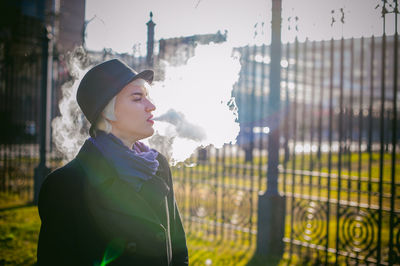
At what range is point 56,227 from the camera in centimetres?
169

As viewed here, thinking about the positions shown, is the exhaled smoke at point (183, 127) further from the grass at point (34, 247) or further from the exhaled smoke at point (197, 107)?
the grass at point (34, 247)

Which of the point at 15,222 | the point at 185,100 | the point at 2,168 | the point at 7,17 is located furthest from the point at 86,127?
the point at 7,17

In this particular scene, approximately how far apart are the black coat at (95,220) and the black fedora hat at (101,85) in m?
0.23

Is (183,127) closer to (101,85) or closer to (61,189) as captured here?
(101,85)

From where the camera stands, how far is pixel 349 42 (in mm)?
4848

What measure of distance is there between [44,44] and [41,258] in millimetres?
7210

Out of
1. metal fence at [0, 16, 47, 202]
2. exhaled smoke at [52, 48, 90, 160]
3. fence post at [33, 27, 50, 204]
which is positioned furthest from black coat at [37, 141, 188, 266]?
metal fence at [0, 16, 47, 202]

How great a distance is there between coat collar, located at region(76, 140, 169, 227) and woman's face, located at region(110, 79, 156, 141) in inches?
8.3

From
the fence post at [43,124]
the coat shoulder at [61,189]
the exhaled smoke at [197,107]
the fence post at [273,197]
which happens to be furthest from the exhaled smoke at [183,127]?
the fence post at [43,124]

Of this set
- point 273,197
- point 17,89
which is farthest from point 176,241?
point 17,89

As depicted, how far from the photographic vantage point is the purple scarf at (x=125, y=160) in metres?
1.89

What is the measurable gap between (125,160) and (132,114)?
0.94 feet

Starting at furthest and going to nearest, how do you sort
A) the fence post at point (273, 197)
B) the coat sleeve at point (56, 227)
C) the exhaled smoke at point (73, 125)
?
the fence post at point (273, 197)
the exhaled smoke at point (73, 125)
the coat sleeve at point (56, 227)

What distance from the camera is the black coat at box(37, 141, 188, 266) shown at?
1698mm
